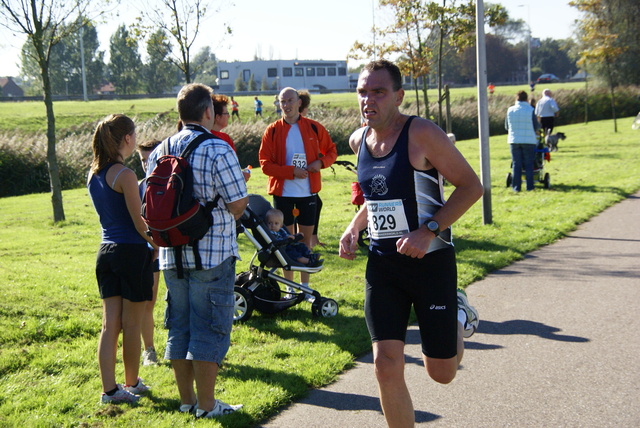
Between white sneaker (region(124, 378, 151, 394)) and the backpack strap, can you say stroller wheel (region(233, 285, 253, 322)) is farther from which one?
the backpack strap

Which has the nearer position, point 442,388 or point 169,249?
point 169,249

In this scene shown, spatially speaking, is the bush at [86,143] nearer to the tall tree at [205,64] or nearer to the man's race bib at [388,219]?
the tall tree at [205,64]

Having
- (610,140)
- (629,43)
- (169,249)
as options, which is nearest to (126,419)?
(169,249)

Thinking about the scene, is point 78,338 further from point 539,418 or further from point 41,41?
point 41,41

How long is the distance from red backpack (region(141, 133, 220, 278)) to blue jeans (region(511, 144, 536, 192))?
12036 mm

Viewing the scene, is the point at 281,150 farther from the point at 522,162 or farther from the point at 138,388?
the point at 522,162

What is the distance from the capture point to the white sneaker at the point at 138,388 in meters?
5.01

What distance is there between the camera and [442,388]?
5.00m

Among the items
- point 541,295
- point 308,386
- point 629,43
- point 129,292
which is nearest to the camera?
point 129,292

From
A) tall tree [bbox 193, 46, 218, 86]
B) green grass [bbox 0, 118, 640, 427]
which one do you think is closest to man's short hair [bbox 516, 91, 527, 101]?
green grass [bbox 0, 118, 640, 427]

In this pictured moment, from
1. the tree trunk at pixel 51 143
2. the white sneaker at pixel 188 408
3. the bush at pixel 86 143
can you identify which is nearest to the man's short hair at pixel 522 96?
the tree trunk at pixel 51 143

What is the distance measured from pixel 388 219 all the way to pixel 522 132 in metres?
11.9

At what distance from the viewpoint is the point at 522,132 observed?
1488 cm

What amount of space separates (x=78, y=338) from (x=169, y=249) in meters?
2.56
